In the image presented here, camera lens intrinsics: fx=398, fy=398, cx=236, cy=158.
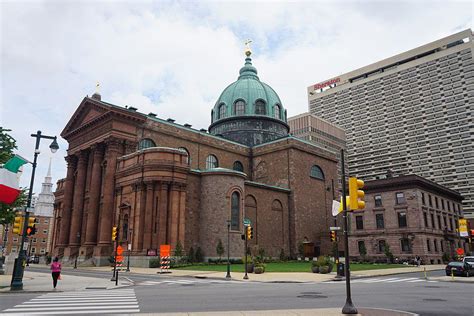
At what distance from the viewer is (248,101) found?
2606 inches

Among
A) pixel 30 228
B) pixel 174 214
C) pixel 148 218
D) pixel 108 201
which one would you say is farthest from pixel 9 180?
pixel 108 201

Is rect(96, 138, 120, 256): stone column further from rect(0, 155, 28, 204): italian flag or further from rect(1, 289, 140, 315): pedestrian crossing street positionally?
Result: rect(1, 289, 140, 315): pedestrian crossing street

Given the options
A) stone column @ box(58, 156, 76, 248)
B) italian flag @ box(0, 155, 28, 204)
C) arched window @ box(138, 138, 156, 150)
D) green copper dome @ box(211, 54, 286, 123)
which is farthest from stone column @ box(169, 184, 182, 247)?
green copper dome @ box(211, 54, 286, 123)

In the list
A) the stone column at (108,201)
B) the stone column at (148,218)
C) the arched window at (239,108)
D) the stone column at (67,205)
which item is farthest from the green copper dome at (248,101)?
the stone column at (148,218)

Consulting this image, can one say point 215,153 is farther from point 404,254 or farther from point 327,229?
point 404,254

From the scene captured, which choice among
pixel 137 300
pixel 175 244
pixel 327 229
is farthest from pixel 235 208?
pixel 137 300

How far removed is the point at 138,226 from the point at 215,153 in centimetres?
1956

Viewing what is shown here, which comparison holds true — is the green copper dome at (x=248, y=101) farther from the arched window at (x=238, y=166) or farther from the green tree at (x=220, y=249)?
the green tree at (x=220, y=249)

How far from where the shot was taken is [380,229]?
6022 cm

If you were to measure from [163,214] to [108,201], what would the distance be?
8.51m

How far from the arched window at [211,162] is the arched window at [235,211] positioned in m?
10.7

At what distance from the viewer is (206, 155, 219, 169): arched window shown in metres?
58.6

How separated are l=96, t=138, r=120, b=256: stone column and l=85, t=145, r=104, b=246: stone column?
161 cm

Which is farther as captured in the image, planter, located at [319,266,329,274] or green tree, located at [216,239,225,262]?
green tree, located at [216,239,225,262]
